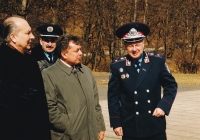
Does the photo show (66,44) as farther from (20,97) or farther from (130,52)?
(20,97)

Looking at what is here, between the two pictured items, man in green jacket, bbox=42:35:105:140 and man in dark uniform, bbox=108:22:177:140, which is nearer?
man in green jacket, bbox=42:35:105:140

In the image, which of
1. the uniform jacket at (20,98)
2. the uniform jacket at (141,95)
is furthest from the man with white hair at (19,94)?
the uniform jacket at (141,95)

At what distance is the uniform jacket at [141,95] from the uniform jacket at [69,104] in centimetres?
27

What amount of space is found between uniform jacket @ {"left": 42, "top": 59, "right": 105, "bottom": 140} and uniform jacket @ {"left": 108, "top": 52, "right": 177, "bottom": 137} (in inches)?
10.5

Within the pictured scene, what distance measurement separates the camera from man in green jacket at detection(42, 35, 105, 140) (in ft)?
13.9

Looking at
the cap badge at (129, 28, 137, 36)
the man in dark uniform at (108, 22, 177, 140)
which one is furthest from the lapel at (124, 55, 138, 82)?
the cap badge at (129, 28, 137, 36)

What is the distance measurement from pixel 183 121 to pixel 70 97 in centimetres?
600

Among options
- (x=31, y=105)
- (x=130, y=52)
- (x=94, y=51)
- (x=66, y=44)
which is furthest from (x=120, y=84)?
(x=94, y=51)

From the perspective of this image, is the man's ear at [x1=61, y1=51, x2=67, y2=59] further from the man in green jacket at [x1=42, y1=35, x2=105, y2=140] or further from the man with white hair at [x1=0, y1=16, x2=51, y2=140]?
the man with white hair at [x1=0, y1=16, x2=51, y2=140]

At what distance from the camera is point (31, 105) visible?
3619 millimetres

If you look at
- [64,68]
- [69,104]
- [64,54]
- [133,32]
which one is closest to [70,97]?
[69,104]

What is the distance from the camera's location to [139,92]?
4.45 m

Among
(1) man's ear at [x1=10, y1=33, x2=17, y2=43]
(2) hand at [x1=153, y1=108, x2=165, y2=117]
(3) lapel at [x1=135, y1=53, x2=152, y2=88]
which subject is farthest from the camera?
(3) lapel at [x1=135, y1=53, x2=152, y2=88]

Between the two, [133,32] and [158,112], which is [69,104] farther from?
[133,32]
